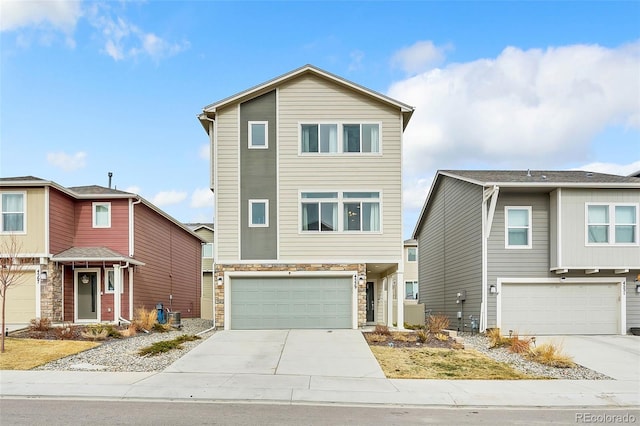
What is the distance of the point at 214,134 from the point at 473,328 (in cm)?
1180

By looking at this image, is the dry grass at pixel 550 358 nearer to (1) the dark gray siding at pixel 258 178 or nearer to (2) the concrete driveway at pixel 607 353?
(2) the concrete driveway at pixel 607 353

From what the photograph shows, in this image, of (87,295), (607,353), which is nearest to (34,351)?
(87,295)

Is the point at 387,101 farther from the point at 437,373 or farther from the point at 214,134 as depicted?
the point at 437,373

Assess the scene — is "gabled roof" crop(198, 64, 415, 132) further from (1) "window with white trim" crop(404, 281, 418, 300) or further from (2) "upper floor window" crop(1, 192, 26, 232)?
(1) "window with white trim" crop(404, 281, 418, 300)

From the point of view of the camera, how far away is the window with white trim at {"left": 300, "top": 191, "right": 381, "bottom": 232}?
20.5 m

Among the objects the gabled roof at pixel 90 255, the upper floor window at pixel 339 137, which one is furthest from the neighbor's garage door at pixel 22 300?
the upper floor window at pixel 339 137

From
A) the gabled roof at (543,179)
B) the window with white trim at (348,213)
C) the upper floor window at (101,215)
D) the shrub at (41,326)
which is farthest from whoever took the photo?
the upper floor window at (101,215)

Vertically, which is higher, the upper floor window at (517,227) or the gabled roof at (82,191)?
the gabled roof at (82,191)

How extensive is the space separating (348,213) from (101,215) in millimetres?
10154

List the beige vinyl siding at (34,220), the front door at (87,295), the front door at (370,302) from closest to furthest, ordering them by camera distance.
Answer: the beige vinyl siding at (34,220)
the front door at (87,295)
the front door at (370,302)

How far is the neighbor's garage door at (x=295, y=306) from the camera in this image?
66.7 feet

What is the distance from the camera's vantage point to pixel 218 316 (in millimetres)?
20375

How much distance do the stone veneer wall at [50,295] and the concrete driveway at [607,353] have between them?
17.0 meters

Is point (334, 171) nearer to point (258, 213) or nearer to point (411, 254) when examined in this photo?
point (258, 213)
